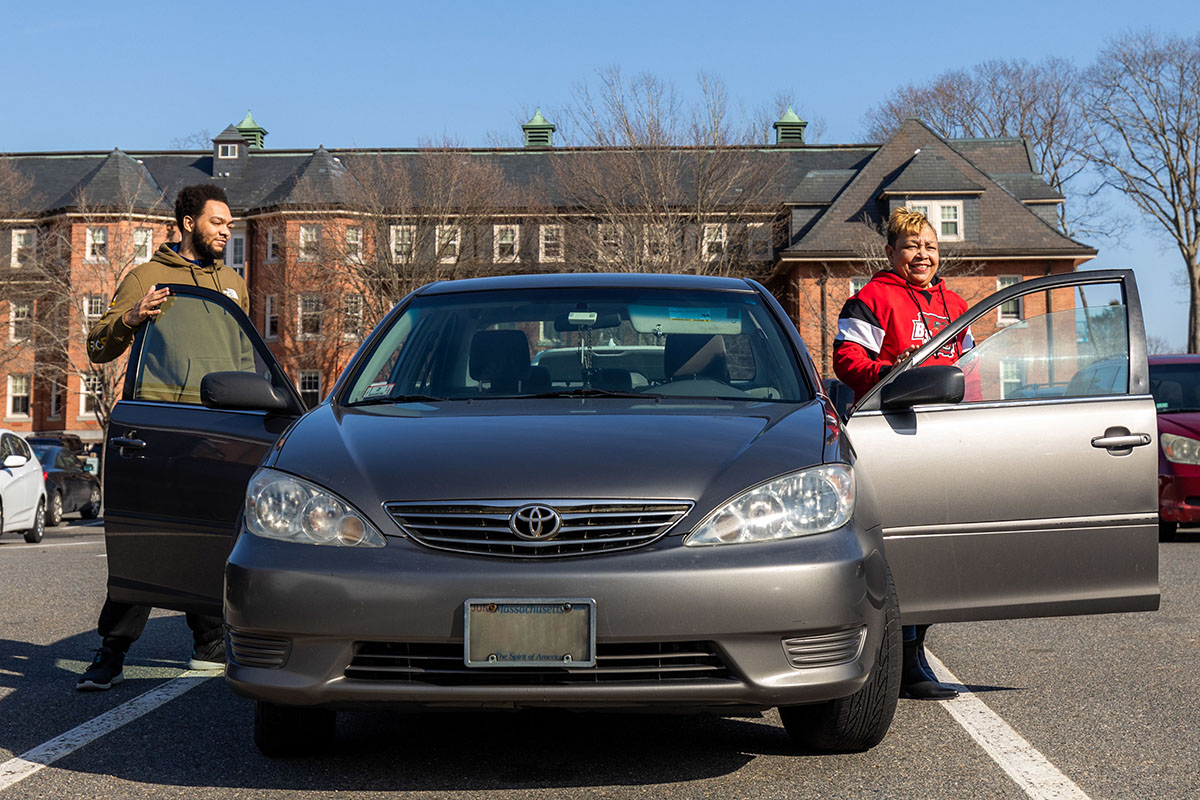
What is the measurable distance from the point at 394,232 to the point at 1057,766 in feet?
140

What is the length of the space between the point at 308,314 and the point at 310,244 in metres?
3.14

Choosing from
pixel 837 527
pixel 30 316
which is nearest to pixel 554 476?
pixel 837 527

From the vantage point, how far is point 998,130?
194 ft

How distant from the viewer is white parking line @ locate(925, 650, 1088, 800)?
405 cm

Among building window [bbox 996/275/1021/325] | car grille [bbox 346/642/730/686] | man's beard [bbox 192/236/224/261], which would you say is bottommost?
car grille [bbox 346/642/730/686]

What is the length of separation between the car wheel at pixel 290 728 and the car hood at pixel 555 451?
793 mm

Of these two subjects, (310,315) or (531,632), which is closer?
(531,632)

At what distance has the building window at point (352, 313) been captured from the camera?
46094 mm

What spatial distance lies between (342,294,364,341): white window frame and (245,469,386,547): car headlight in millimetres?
42519

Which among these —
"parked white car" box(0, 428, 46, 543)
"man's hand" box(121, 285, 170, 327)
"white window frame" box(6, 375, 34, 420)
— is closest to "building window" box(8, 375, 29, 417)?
"white window frame" box(6, 375, 34, 420)

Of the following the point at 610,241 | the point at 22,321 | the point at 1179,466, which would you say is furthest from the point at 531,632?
the point at 22,321

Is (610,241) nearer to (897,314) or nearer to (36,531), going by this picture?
(36,531)

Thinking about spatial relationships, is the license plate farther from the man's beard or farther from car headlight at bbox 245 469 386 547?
the man's beard

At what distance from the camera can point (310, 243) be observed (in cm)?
4734
